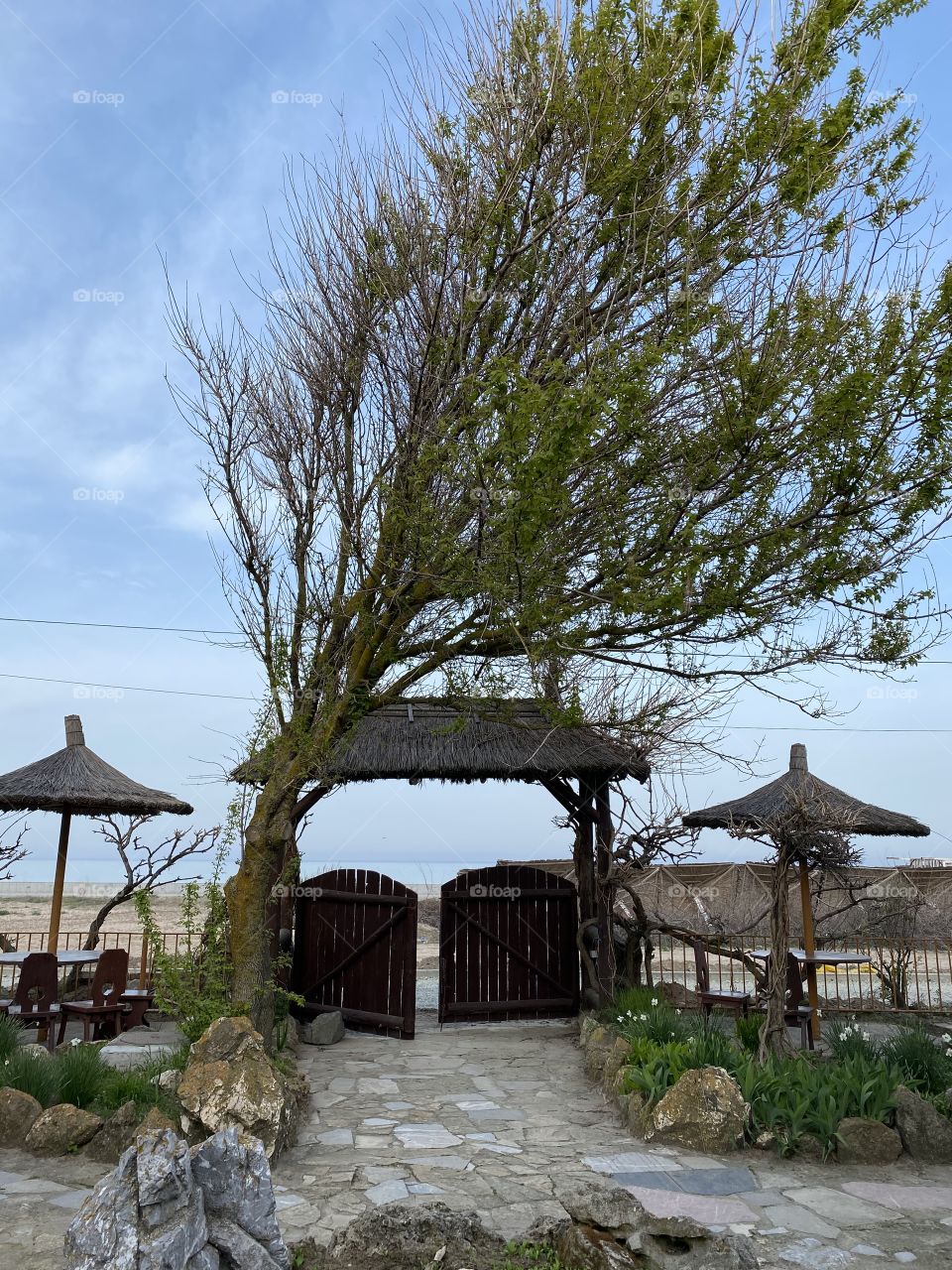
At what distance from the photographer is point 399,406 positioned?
831cm

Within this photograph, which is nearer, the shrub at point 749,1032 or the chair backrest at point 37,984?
the shrub at point 749,1032

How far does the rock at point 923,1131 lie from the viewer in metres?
6.37

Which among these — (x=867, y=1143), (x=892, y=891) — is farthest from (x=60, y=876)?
(x=892, y=891)

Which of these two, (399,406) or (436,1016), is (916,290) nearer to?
(399,406)

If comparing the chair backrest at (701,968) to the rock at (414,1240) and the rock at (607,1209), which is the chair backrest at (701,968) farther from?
the rock at (414,1240)

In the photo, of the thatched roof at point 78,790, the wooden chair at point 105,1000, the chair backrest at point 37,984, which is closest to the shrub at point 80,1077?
the chair backrest at point 37,984

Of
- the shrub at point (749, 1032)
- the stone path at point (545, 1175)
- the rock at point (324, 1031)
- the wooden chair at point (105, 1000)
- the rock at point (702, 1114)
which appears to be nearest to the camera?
the stone path at point (545, 1175)

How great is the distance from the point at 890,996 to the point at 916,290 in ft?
31.8

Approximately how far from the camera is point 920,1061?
7.30m

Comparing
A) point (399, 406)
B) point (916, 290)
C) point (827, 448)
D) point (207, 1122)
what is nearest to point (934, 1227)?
point (207, 1122)

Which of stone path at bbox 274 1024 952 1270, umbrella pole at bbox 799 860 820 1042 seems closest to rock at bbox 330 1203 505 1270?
stone path at bbox 274 1024 952 1270

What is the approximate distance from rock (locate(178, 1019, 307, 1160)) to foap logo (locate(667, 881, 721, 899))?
1166cm

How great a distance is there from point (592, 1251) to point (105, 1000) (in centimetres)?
733

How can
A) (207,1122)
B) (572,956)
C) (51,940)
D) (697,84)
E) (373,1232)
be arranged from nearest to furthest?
(373,1232) < (207,1122) < (697,84) < (51,940) < (572,956)
